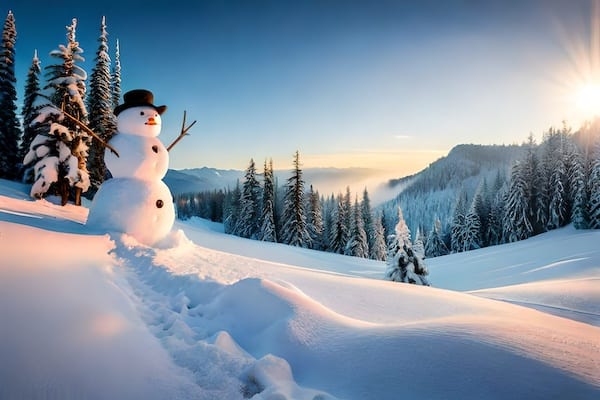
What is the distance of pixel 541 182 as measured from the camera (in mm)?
37719

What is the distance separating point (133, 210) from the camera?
978 centimetres

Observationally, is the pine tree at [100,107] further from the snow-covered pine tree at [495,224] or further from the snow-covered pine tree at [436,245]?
the snow-covered pine tree at [495,224]

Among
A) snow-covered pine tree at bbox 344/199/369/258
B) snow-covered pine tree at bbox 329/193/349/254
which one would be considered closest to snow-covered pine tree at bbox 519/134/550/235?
snow-covered pine tree at bbox 344/199/369/258

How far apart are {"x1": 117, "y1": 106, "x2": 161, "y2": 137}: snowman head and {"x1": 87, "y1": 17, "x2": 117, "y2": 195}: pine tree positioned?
16.2 m

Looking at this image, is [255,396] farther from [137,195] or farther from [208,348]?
[137,195]

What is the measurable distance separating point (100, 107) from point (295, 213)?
20024mm

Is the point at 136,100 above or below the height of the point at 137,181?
above

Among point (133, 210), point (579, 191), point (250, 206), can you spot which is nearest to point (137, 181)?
point (133, 210)

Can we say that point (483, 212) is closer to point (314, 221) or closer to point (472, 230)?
point (472, 230)

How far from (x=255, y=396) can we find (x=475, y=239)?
4557 cm

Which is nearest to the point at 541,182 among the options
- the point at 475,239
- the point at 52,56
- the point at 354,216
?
the point at 475,239

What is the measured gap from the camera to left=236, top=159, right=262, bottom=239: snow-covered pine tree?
37.8 meters

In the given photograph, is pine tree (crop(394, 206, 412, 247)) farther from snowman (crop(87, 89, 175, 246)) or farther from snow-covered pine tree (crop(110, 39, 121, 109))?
snow-covered pine tree (crop(110, 39, 121, 109))

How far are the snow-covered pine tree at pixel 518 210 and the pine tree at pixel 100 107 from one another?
4381 cm
